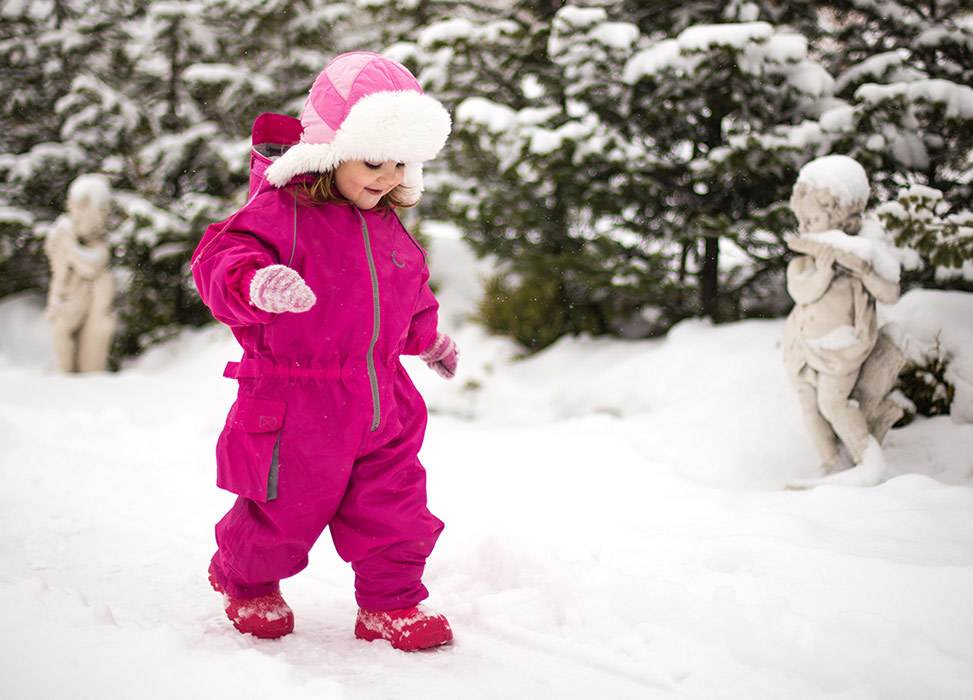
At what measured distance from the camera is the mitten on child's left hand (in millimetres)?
2250

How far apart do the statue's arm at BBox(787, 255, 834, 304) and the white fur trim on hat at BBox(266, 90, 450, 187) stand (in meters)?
1.78

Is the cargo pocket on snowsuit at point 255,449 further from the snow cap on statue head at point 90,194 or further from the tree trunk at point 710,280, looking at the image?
the snow cap on statue head at point 90,194

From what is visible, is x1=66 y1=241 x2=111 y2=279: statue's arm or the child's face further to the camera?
x1=66 y1=241 x2=111 y2=279: statue's arm

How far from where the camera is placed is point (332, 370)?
1871mm

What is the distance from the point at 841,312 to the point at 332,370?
2.10 meters

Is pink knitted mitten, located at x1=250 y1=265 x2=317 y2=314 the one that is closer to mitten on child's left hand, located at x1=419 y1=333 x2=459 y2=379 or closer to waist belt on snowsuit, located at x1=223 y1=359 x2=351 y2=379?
waist belt on snowsuit, located at x1=223 y1=359 x2=351 y2=379

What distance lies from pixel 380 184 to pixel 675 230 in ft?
10.9

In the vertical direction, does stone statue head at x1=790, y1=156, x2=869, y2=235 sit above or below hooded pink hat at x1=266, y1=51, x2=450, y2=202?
below

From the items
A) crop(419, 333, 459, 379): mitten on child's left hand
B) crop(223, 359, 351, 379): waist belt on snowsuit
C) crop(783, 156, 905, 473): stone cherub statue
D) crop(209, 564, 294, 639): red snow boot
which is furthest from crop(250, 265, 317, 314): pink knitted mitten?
crop(783, 156, 905, 473): stone cherub statue

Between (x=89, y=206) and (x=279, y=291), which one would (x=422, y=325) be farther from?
(x=89, y=206)

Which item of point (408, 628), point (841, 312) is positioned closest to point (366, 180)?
point (408, 628)

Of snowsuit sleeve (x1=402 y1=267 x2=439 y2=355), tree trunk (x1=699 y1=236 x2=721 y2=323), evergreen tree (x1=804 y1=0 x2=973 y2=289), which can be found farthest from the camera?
tree trunk (x1=699 y1=236 x2=721 y2=323)

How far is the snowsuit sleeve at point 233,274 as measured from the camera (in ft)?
5.63

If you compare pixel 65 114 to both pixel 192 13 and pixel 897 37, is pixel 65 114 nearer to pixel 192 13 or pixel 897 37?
pixel 192 13
